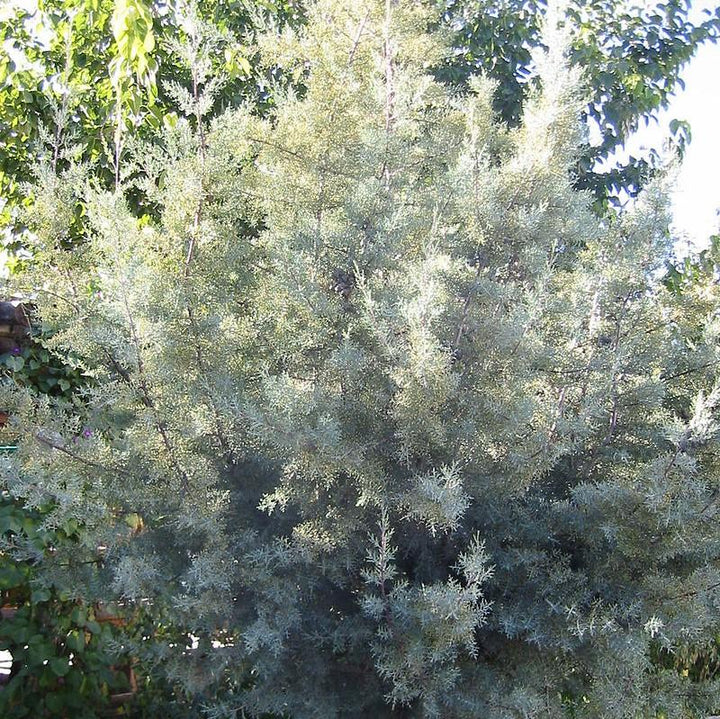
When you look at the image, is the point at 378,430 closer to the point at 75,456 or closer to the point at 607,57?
the point at 75,456

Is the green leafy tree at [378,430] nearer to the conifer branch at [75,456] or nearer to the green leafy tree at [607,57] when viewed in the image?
the conifer branch at [75,456]

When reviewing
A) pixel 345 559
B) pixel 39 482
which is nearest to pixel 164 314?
pixel 39 482

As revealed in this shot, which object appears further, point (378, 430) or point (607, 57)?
point (607, 57)

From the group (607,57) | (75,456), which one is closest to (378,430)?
(75,456)

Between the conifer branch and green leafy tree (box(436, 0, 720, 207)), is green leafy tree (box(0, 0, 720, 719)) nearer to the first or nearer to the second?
the conifer branch

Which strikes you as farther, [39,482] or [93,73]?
[93,73]

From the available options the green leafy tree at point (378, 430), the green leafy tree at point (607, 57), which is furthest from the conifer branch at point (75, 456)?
the green leafy tree at point (607, 57)

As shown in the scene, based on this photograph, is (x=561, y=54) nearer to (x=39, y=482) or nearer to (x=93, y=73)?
(x=39, y=482)

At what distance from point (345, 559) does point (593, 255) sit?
1249 millimetres

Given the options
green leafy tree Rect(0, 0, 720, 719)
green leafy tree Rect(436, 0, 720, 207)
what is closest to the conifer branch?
green leafy tree Rect(0, 0, 720, 719)

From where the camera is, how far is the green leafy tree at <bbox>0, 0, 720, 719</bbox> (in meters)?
2.00

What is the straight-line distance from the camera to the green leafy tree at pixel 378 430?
1999mm

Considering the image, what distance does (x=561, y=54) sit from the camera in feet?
7.54

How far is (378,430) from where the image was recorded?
2.13 m
